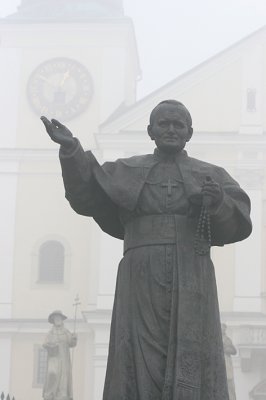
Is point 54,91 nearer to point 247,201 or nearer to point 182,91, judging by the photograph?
point 182,91

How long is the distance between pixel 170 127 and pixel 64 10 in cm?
2873

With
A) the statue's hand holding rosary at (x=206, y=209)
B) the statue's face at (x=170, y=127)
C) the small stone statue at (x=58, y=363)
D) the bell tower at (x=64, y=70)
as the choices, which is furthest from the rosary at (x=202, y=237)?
the bell tower at (x=64, y=70)

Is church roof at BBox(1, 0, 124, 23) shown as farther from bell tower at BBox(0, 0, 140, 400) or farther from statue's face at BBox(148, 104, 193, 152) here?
statue's face at BBox(148, 104, 193, 152)

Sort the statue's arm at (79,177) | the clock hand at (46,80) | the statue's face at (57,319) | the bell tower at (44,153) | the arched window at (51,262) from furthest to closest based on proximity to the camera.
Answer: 1. the clock hand at (46,80)
2. the arched window at (51,262)
3. the bell tower at (44,153)
4. the statue's face at (57,319)
5. the statue's arm at (79,177)

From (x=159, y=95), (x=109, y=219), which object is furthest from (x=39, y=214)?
(x=109, y=219)

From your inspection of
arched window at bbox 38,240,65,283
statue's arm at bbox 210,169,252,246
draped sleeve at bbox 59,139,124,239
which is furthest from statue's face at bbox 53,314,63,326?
statue's arm at bbox 210,169,252,246

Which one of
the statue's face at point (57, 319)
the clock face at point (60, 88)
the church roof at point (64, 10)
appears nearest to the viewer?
the statue's face at point (57, 319)

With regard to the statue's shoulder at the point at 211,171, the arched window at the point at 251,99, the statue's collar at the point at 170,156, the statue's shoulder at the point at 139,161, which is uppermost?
the arched window at the point at 251,99

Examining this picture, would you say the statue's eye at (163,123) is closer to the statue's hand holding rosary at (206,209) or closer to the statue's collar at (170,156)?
the statue's collar at (170,156)

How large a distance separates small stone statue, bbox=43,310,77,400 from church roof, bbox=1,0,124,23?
13357mm

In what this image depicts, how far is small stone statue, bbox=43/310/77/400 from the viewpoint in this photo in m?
20.2

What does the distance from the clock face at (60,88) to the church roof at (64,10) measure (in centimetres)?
140

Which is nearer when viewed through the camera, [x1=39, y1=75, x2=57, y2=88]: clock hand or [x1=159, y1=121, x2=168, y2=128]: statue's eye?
[x1=159, y1=121, x2=168, y2=128]: statue's eye

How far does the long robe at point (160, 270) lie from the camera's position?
4074 millimetres
